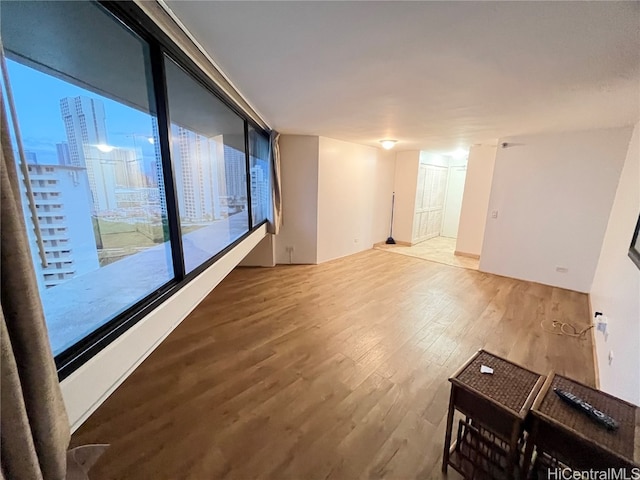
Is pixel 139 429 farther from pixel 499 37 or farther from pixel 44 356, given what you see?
pixel 499 37

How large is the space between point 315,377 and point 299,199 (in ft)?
10.6

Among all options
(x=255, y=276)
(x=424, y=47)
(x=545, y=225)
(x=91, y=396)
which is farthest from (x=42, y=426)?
(x=545, y=225)

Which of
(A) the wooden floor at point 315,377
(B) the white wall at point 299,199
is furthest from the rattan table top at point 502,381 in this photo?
(B) the white wall at point 299,199

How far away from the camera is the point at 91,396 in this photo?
1027 mm

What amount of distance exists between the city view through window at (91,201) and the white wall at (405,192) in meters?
5.27

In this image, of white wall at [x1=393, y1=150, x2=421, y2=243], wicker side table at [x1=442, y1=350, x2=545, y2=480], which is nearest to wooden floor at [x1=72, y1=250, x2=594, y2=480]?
wicker side table at [x1=442, y1=350, x2=545, y2=480]

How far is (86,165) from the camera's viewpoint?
1.18m

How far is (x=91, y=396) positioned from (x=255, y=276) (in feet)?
10.7

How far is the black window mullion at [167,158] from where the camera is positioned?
1.45 m

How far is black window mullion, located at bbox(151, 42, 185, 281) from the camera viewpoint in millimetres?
1448

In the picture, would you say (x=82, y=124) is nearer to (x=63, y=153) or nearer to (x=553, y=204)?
(x=63, y=153)

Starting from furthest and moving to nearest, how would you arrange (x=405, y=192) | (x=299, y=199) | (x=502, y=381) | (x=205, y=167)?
(x=405, y=192) < (x=299, y=199) < (x=205, y=167) < (x=502, y=381)

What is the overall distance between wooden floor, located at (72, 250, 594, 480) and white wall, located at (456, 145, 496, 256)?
177cm

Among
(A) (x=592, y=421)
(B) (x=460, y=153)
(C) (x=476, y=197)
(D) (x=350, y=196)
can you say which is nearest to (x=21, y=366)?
(A) (x=592, y=421)
